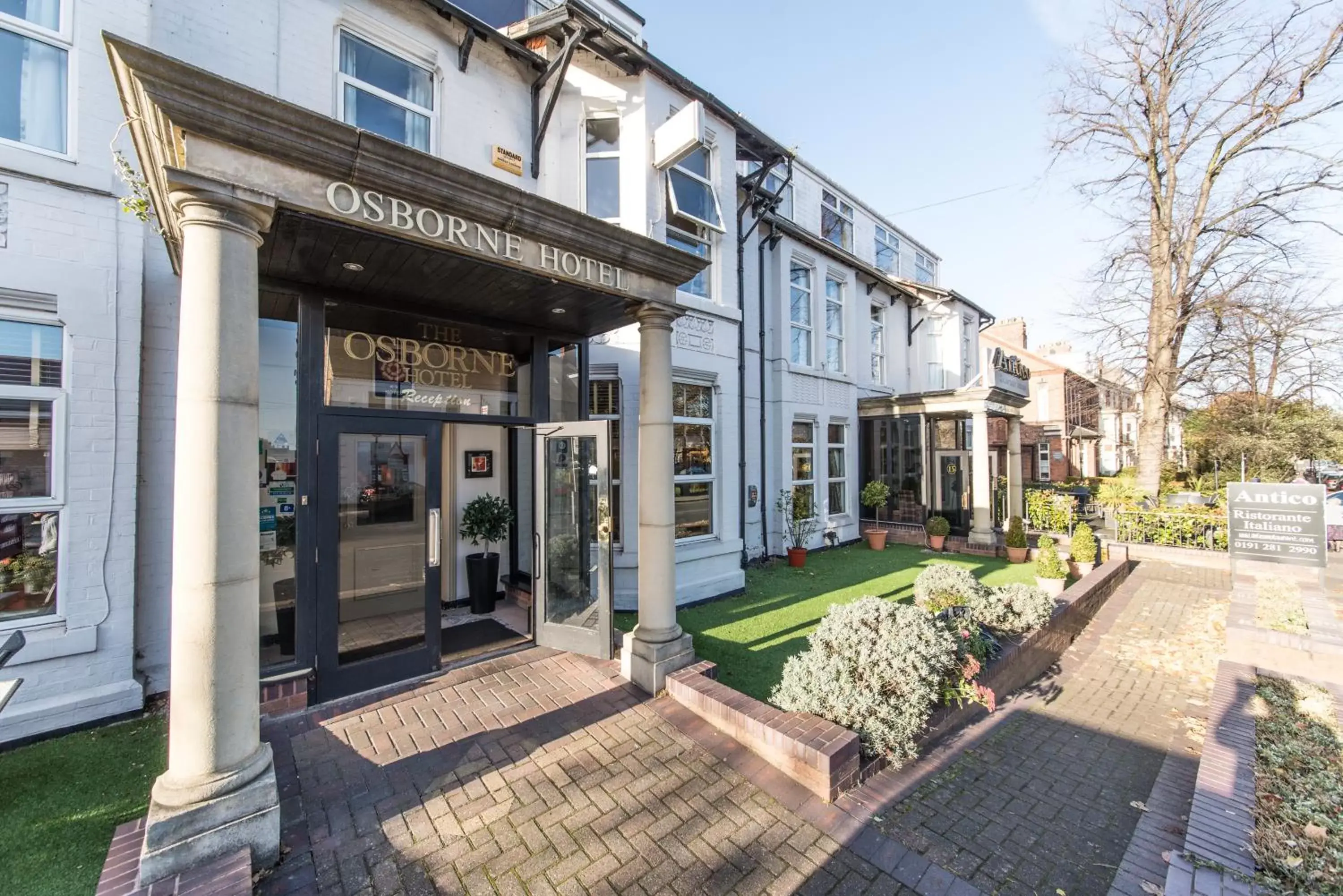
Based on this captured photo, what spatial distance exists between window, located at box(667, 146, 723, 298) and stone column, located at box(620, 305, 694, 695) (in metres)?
3.59

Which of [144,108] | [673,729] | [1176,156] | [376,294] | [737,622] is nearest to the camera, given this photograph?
[144,108]

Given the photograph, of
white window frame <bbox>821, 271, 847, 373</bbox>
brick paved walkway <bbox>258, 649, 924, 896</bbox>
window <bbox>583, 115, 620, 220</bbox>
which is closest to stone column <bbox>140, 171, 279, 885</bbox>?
brick paved walkway <bbox>258, 649, 924, 896</bbox>

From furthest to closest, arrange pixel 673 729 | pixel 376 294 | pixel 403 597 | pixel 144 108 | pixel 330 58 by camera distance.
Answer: pixel 403 597
pixel 330 58
pixel 376 294
pixel 673 729
pixel 144 108

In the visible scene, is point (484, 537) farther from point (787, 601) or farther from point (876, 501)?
point (876, 501)

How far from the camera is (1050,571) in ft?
27.0

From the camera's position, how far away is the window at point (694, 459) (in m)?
8.45

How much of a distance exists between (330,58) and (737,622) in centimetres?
761

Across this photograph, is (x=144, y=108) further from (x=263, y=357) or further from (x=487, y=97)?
(x=487, y=97)

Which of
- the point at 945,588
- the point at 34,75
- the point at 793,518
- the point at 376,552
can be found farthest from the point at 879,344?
the point at 34,75

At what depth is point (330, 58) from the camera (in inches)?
213

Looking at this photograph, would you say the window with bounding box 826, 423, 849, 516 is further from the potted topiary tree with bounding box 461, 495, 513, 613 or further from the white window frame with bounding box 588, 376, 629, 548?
the potted topiary tree with bounding box 461, 495, 513, 613

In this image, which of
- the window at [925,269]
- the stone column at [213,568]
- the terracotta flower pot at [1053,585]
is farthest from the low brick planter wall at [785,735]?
the window at [925,269]

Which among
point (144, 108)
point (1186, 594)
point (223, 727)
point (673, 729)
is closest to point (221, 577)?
point (223, 727)

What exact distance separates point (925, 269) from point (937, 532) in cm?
1072
